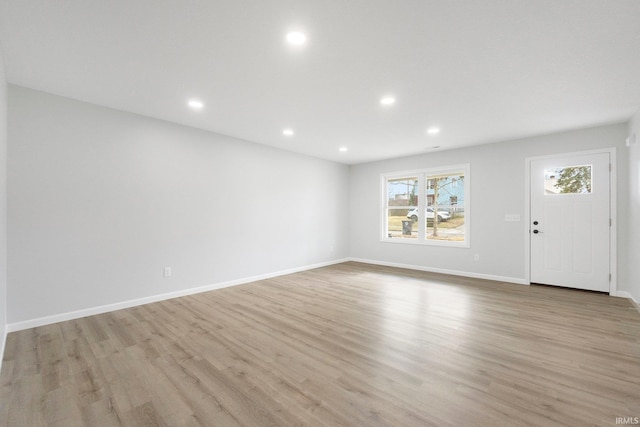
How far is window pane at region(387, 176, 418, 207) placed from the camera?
6.37m

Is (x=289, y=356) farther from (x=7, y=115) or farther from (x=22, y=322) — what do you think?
(x=7, y=115)

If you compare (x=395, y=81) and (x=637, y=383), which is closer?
(x=637, y=383)

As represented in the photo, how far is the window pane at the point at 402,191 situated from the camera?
20.9 feet

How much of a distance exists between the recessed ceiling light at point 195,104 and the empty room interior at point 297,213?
0.07m

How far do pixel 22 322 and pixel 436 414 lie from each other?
410 centimetres

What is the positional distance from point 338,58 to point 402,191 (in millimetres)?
4622

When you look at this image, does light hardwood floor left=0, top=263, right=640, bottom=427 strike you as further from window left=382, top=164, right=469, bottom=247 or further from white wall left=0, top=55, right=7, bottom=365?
window left=382, top=164, right=469, bottom=247

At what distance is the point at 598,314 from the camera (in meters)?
3.37

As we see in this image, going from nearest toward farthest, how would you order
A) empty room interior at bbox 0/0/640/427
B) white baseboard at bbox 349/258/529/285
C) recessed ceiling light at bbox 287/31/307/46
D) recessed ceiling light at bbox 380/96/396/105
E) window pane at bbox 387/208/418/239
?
empty room interior at bbox 0/0/640/427
recessed ceiling light at bbox 287/31/307/46
recessed ceiling light at bbox 380/96/396/105
white baseboard at bbox 349/258/529/285
window pane at bbox 387/208/418/239

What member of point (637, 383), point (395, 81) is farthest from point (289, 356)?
point (395, 81)

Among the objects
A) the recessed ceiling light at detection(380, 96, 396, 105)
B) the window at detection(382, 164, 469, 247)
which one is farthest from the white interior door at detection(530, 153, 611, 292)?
the recessed ceiling light at detection(380, 96, 396, 105)

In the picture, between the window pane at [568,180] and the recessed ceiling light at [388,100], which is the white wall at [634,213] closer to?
the window pane at [568,180]

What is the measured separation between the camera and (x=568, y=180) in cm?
454

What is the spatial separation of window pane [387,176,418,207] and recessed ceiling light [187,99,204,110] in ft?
15.3
